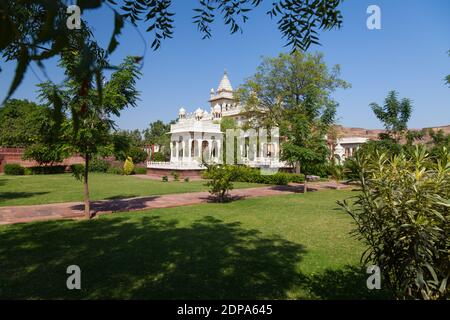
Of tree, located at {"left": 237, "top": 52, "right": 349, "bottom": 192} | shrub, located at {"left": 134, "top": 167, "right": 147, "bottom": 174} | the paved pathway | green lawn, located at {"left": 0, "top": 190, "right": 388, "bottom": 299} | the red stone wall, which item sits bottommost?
green lawn, located at {"left": 0, "top": 190, "right": 388, "bottom": 299}

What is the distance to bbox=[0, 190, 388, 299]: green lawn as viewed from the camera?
15.3 ft

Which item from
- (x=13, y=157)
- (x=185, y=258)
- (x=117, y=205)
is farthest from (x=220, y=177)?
(x=13, y=157)

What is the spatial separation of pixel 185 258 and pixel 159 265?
0.62 m

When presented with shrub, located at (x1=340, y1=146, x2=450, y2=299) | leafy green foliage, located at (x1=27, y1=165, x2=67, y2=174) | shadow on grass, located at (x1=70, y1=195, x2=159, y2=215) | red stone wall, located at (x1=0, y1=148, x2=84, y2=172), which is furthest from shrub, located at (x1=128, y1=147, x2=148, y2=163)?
shrub, located at (x1=340, y1=146, x2=450, y2=299)

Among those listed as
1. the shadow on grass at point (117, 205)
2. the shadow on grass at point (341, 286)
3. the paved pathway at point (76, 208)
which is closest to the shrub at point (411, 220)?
the shadow on grass at point (341, 286)

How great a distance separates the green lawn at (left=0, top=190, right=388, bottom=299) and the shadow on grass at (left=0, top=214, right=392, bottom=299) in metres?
0.02

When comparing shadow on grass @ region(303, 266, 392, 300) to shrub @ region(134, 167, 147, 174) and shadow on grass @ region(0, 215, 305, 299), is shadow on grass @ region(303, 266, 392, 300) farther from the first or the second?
shrub @ region(134, 167, 147, 174)

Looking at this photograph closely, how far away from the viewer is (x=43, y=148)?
9828 millimetres

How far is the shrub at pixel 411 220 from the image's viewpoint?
109 inches

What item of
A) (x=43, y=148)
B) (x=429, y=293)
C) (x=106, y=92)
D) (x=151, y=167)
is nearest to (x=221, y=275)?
(x=429, y=293)

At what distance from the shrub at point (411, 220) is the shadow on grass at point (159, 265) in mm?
1711

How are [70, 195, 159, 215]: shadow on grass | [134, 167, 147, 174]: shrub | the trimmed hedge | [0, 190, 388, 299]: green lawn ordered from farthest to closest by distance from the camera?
[134, 167, 147, 174]: shrub → the trimmed hedge → [70, 195, 159, 215]: shadow on grass → [0, 190, 388, 299]: green lawn

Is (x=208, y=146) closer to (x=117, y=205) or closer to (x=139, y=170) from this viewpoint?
(x=139, y=170)

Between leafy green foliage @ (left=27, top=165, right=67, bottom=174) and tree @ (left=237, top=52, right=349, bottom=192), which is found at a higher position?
tree @ (left=237, top=52, right=349, bottom=192)
